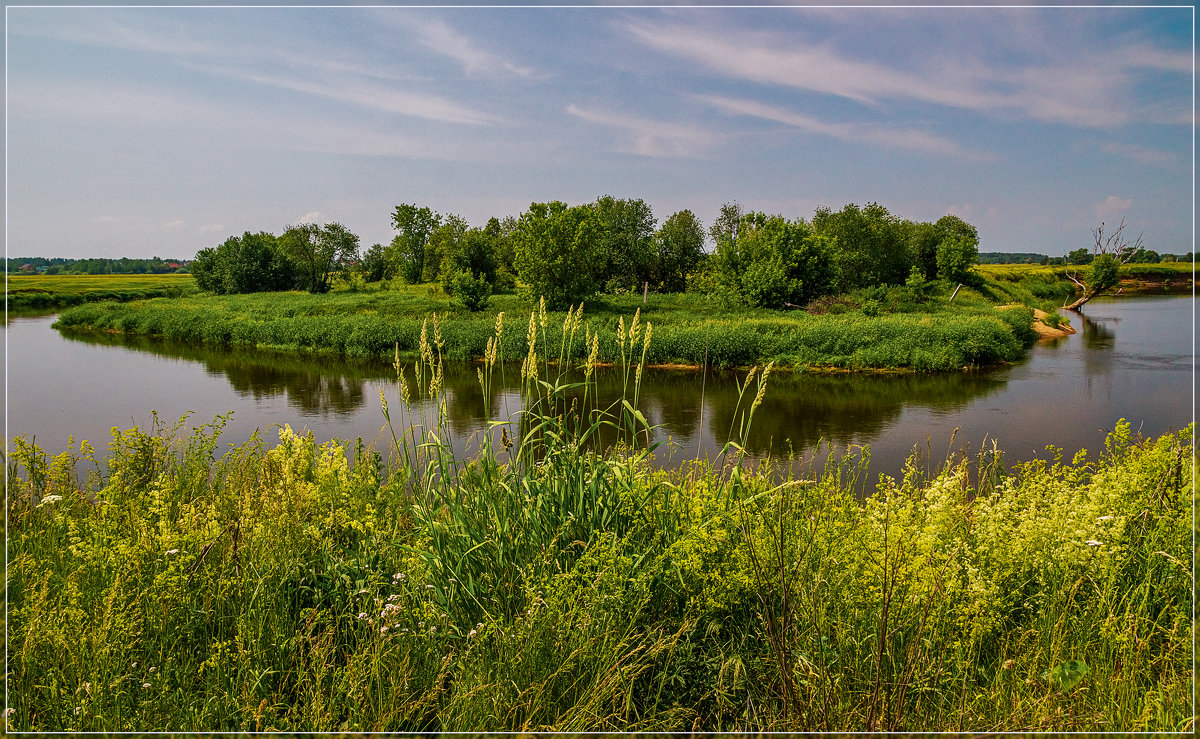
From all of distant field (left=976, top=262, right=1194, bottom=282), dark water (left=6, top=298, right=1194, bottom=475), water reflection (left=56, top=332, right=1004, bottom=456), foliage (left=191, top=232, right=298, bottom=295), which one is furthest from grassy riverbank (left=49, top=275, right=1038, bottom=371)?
foliage (left=191, top=232, right=298, bottom=295)

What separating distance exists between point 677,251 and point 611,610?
45.5 metres

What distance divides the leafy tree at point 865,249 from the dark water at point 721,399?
679 inches

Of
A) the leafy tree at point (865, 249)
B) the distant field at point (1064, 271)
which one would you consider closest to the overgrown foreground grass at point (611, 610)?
the distant field at point (1064, 271)

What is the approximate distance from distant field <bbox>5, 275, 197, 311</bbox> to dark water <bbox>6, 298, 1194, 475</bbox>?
57.4 feet

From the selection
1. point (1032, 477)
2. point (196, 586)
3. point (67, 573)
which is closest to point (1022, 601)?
point (1032, 477)

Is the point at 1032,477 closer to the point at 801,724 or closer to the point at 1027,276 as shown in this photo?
the point at 801,724

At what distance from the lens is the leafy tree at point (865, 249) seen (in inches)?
1569

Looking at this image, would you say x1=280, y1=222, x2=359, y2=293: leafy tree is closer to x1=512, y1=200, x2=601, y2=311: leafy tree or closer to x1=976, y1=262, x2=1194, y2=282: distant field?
x1=512, y1=200, x2=601, y2=311: leafy tree

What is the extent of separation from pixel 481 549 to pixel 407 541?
90 cm

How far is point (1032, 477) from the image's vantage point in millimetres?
4438

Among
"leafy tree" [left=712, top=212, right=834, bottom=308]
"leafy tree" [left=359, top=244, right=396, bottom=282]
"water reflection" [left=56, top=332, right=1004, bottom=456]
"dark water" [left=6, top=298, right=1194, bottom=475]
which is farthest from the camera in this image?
"leafy tree" [left=359, top=244, right=396, bottom=282]

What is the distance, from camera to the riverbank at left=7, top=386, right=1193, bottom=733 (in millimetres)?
2199

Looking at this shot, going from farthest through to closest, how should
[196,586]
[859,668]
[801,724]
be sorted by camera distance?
1. [196,586]
2. [859,668]
3. [801,724]

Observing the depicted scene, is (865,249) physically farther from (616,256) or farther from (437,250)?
(437,250)
